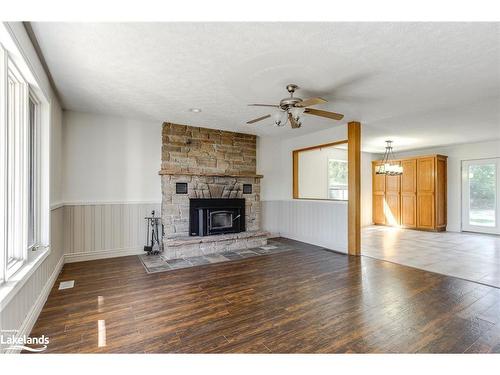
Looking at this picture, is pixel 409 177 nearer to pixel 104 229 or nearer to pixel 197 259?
pixel 197 259

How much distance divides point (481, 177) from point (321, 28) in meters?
7.33

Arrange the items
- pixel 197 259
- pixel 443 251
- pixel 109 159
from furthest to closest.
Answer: pixel 443 251, pixel 109 159, pixel 197 259

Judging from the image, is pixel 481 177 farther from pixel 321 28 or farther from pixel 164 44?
pixel 164 44

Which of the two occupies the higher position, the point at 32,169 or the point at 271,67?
the point at 271,67

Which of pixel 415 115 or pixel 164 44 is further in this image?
pixel 415 115

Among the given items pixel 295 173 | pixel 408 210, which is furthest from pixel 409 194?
pixel 295 173

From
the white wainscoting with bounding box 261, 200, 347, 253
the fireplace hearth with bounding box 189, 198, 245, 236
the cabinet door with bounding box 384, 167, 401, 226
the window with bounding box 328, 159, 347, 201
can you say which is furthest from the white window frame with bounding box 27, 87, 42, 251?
the cabinet door with bounding box 384, 167, 401, 226

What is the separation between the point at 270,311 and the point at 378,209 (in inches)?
287

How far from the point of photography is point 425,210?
24.1 feet

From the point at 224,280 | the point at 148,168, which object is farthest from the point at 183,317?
the point at 148,168

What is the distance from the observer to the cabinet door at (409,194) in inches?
299

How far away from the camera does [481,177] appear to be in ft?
22.3

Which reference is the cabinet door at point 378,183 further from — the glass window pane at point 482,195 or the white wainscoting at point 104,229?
the white wainscoting at point 104,229

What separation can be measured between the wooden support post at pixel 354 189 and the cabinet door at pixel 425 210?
12.9 ft
